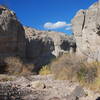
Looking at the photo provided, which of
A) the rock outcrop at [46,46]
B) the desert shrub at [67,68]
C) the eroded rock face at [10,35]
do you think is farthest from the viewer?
the rock outcrop at [46,46]

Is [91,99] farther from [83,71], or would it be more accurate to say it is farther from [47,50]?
A: [47,50]

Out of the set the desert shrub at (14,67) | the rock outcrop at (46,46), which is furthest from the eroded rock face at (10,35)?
the rock outcrop at (46,46)

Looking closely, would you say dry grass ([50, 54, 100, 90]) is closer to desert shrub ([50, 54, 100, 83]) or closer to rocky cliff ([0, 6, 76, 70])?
desert shrub ([50, 54, 100, 83])

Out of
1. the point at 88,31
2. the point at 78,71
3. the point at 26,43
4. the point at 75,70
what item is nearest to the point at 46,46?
the point at 26,43

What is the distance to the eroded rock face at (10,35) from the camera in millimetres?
33125

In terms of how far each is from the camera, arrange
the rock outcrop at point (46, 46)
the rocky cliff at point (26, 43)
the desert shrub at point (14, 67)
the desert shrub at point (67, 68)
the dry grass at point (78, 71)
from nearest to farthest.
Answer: the dry grass at point (78, 71), the desert shrub at point (67, 68), the desert shrub at point (14, 67), the rocky cliff at point (26, 43), the rock outcrop at point (46, 46)

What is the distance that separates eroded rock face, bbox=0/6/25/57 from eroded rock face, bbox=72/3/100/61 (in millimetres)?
8328

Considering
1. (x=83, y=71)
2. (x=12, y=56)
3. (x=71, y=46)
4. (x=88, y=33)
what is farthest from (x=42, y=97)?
(x=71, y=46)

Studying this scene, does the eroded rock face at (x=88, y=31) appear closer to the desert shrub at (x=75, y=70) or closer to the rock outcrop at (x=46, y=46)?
the desert shrub at (x=75, y=70)

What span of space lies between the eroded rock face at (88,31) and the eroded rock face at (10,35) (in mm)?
8328

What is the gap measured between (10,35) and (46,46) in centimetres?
1444

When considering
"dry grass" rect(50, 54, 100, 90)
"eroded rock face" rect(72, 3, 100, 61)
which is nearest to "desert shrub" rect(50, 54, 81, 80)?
"dry grass" rect(50, 54, 100, 90)

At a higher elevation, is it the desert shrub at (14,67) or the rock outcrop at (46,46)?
the rock outcrop at (46,46)

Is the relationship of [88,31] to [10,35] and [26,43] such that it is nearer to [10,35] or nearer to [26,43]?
[10,35]
